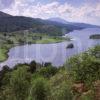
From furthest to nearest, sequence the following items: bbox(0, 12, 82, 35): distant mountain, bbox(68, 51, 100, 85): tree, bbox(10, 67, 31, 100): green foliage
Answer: bbox(0, 12, 82, 35): distant mountain < bbox(10, 67, 31, 100): green foliage < bbox(68, 51, 100, 85): tree

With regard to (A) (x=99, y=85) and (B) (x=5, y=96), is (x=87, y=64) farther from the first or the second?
(B) (x=5, y=96)

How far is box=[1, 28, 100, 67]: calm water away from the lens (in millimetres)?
31161

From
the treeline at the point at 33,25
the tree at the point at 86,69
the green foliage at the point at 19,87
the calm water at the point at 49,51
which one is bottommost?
the calm water at the point at 49,51

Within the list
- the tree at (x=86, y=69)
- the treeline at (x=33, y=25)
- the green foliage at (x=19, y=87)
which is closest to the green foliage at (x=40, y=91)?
the green foliage at (x=19, y=87)

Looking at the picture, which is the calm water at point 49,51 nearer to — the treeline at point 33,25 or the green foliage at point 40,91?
the treeline at point 33,25

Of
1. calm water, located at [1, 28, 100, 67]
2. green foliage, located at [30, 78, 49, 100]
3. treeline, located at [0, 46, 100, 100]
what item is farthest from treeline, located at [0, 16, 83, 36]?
green foliage, located at [30, 78, 49, 100]

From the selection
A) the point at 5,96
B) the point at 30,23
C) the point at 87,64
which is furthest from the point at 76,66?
the point at 30,23

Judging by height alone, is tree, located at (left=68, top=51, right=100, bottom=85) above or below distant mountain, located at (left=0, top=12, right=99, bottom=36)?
below

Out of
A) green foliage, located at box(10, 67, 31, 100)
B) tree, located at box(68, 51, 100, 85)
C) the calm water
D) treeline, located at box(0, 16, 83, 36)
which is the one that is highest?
treeline, located at box(0, 16, 83, 36)

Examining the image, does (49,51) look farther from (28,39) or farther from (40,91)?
(40,91)

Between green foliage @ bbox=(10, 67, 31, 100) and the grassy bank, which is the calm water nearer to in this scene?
the grassy bank

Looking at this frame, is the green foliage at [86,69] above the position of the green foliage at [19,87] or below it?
above

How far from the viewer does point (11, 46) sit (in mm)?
45781

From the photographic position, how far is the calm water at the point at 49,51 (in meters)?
31.2
